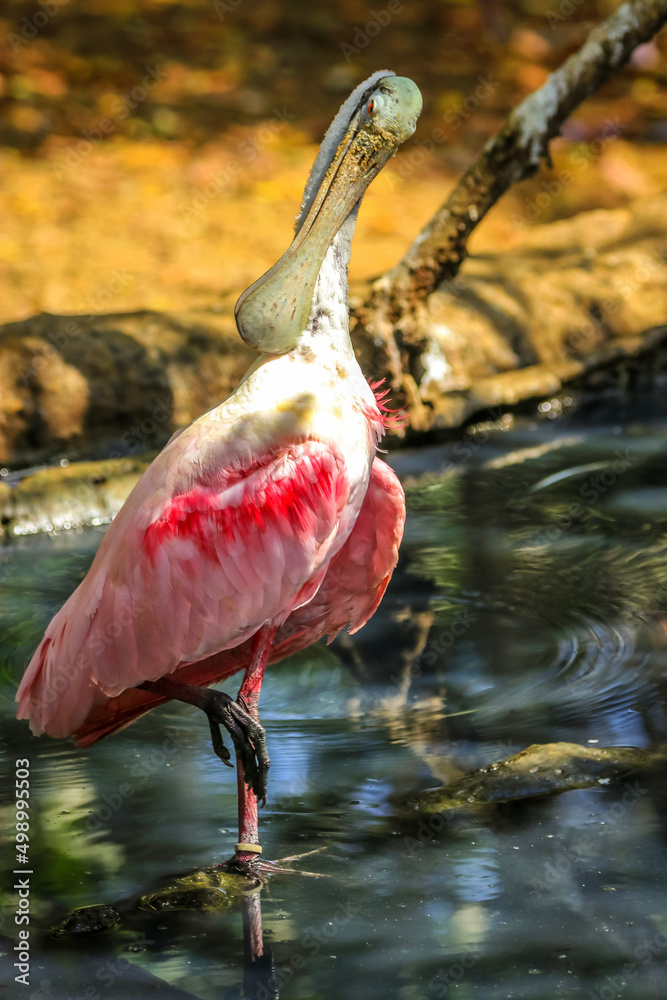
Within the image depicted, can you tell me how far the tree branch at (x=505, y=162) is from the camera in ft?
21.1

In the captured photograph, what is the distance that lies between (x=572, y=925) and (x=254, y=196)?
360 inches

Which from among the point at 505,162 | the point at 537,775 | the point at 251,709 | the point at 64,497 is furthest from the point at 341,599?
the point at 505,162

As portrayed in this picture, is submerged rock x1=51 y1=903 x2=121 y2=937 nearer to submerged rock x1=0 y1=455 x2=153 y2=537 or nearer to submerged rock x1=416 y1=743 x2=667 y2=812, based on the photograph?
submerged rock x1=416 y1=743 x2=667 y2=812

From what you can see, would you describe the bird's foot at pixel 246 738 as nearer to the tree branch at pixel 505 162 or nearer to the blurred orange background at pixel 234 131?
the tree branch at pixel 505 162

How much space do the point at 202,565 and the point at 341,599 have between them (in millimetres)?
629

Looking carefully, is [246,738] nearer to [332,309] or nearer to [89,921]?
[89,921]

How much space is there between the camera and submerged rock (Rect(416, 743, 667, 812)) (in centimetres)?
369

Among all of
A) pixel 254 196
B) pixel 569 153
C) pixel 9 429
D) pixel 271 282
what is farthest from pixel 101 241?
pixel 271 282

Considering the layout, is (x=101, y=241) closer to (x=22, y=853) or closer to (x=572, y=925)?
(x=22, y=853)

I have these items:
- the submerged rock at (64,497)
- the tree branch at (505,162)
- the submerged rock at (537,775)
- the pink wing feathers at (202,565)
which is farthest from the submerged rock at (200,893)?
the tree branch at (505,162)

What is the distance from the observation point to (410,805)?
12.2ft

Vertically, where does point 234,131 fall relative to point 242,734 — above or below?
above

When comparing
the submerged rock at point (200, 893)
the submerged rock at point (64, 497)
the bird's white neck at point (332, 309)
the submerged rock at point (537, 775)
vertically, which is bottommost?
the submerged rock at point (200, 893)

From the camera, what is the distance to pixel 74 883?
11.2 feet
